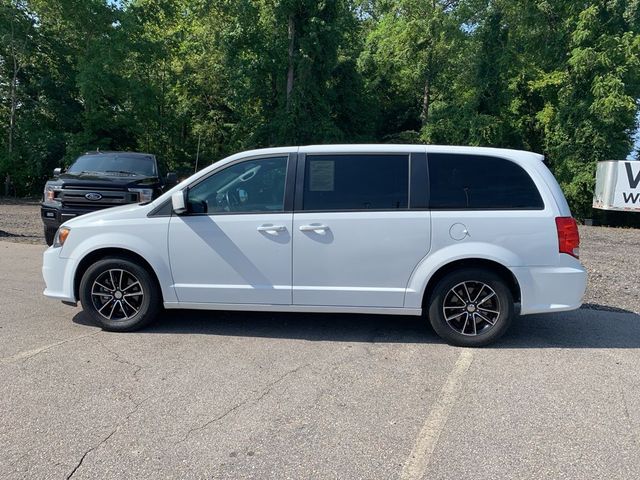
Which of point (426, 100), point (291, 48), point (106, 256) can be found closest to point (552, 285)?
point (106, 256)

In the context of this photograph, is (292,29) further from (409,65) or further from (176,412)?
(176,412)

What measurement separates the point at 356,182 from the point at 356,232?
0.51 m

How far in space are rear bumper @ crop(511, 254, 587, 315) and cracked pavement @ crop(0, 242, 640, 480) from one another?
47 centimetres

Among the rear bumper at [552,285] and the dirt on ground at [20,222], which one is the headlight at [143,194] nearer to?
the dirt on ground at [20,222]

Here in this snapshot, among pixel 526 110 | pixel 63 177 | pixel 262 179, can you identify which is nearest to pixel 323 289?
pixel 262 179

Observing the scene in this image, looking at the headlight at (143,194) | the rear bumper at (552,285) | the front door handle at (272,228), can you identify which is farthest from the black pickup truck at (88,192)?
the rear bumper at (552,285)

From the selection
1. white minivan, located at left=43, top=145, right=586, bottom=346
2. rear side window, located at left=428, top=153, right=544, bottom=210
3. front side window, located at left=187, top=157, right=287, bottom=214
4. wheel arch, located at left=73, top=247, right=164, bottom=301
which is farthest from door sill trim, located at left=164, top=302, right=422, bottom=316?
rear side window, located at left=428, top=153, right=544, bottom=210

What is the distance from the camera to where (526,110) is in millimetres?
27844

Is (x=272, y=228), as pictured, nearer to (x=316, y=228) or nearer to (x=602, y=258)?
(x=316, y=228)

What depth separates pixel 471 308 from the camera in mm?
5238

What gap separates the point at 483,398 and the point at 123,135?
2515cm

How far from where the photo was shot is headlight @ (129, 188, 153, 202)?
948 centimetres

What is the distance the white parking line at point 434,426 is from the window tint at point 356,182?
163 cm

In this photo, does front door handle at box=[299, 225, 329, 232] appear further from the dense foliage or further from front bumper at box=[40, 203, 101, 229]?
the dense foliage
